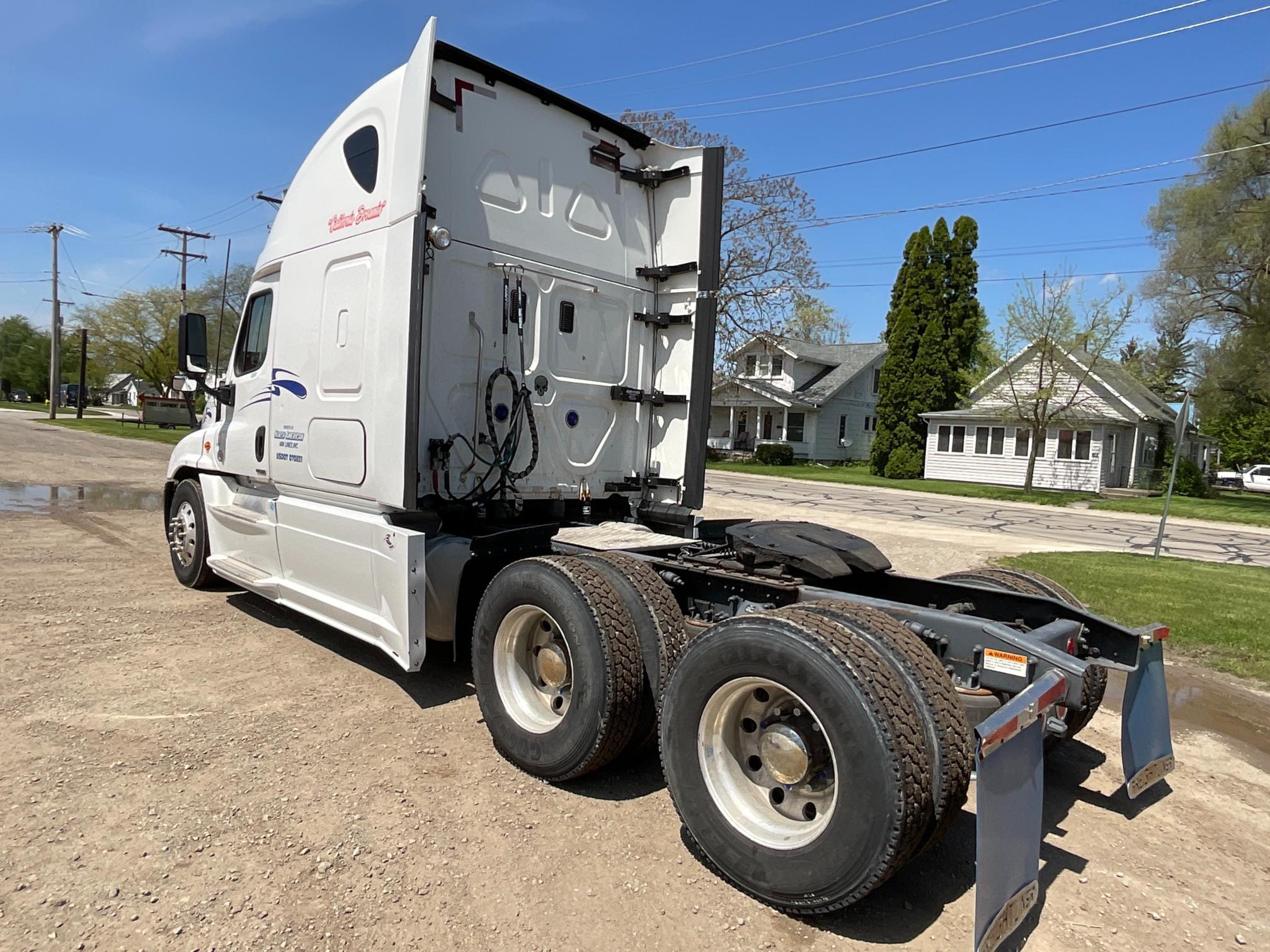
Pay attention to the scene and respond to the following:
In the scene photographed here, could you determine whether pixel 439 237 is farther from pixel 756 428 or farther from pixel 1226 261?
pixel 756 428

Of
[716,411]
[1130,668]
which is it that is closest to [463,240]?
[1130,668]

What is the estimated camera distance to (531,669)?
13.8 feet

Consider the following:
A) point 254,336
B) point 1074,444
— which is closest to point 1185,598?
point 254,336

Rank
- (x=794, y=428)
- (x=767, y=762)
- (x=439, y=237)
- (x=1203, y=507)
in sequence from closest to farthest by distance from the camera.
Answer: (x=767, y=762) → (x=439, y=237) → (x=1203, y=507) → (x=794, y=428)

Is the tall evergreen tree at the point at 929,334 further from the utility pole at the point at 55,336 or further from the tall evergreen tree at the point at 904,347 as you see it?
the utility pole at the point at 55,336

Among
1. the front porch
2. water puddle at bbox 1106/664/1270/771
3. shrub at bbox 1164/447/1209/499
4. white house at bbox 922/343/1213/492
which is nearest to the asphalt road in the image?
water puddle at bbox 1106/664/1270/771

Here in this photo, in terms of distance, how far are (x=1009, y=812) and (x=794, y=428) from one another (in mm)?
42053

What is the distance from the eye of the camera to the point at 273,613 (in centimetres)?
668

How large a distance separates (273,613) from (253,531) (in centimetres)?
93

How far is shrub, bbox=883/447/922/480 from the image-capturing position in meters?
35.4

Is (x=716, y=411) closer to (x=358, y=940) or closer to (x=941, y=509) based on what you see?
(x=941, y=509)

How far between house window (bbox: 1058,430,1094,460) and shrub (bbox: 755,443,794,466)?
11935mm

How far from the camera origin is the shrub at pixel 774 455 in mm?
39441

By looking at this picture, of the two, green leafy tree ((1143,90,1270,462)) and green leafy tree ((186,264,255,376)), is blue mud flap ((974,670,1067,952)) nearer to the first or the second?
green leafy tree ((186,264,255,376))
